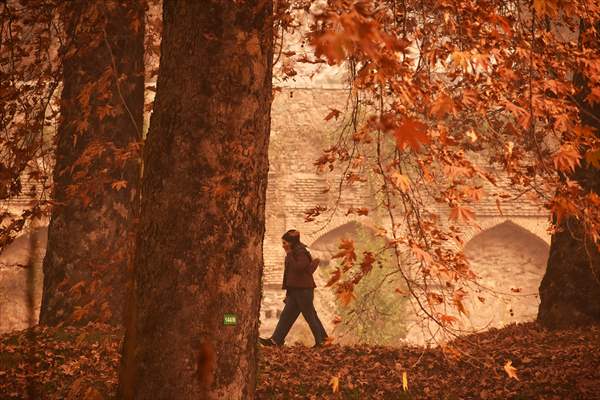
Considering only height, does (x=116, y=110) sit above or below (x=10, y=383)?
above

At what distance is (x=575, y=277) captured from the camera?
7.57m

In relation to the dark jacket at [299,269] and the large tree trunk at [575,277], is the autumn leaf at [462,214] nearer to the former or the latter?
the large tree trunk at [575,277]

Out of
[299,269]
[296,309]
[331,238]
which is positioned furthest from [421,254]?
[331,238]

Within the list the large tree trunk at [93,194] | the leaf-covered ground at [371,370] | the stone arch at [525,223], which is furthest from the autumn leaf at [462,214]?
the stone arch at [525,223]

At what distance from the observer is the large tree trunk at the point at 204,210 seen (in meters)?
3.94

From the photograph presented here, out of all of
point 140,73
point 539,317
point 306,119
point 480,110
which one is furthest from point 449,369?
point 306,119

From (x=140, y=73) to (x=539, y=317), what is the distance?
4.97 metres

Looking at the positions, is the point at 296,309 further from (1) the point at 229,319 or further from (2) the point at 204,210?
(2) the point at 204,210

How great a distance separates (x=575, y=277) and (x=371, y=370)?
2523 mm

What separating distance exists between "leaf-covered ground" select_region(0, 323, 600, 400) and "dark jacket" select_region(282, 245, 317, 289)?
1697 mm

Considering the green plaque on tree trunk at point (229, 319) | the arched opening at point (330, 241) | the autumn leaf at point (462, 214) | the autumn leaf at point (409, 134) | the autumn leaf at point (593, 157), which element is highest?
the autumn leaf at point (593, 157)

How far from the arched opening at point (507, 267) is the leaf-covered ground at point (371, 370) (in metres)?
10.9

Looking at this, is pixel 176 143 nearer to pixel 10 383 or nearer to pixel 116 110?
pixel 10 383

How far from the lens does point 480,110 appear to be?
497cm
